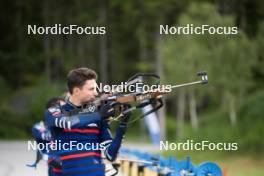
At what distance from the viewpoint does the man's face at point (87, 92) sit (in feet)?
20.8

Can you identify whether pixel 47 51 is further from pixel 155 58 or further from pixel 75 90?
pixel 75 90

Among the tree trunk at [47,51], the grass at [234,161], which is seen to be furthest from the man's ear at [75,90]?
the tree trunk at [47,51]

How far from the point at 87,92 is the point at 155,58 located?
43.9 metres

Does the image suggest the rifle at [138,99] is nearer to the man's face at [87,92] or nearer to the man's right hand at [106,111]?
the man's face at [87,92]

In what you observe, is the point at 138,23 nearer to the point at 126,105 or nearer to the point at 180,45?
the point at 180,45

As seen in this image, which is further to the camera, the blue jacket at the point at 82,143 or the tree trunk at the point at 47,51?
the tree trunk at the point at 47,51

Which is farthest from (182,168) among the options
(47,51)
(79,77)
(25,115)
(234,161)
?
(47,51)

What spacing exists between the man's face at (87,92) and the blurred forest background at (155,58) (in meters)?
17.3

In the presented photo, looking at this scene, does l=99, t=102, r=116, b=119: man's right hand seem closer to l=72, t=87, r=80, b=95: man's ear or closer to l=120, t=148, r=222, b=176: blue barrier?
l=72, t=87, r=80, b=95: man's ear

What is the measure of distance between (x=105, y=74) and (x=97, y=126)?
45128 millimetres

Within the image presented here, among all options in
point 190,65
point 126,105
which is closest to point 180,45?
point 190,65

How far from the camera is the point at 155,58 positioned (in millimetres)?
50219

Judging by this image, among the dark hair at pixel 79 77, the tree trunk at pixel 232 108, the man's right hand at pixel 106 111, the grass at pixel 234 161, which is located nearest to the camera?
the man's right hand at pixel 106 111

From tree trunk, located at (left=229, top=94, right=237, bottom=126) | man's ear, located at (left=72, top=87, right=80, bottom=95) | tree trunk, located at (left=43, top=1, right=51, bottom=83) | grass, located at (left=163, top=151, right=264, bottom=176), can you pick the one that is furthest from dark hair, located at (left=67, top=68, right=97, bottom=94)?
tree trunk, located at (left=43, top=1, right=51, bottom=83)
